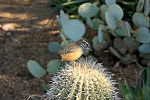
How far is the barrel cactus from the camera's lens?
2219 millimetres

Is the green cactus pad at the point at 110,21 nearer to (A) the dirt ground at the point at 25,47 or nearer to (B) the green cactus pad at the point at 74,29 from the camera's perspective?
(A) the dirt ground at the point at 25,47

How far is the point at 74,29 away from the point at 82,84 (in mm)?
1482

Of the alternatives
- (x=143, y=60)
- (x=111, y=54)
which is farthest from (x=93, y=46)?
(x=143, y=60)

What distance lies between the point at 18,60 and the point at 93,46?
3.08 feet

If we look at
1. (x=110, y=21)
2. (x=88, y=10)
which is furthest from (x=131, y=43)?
(x=88, y=10)

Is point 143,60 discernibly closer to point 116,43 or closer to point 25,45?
point 116,43

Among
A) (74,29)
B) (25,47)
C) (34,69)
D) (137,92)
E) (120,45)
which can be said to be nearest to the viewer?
(137,92)

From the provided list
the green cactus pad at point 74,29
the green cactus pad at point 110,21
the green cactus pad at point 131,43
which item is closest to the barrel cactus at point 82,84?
the green cactus pad at point 74,29

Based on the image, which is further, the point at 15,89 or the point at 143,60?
the point at 143,60

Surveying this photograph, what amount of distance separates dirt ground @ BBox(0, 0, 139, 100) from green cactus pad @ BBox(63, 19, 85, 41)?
814 mm

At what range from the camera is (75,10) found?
5789 millimetres

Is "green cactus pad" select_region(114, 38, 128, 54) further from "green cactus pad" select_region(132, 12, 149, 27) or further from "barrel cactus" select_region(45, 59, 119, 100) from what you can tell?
"barrel cactus" select_region(45, 59, 119, 100)

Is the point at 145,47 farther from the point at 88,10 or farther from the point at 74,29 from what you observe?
the point at 74,29

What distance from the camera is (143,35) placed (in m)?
4.33
